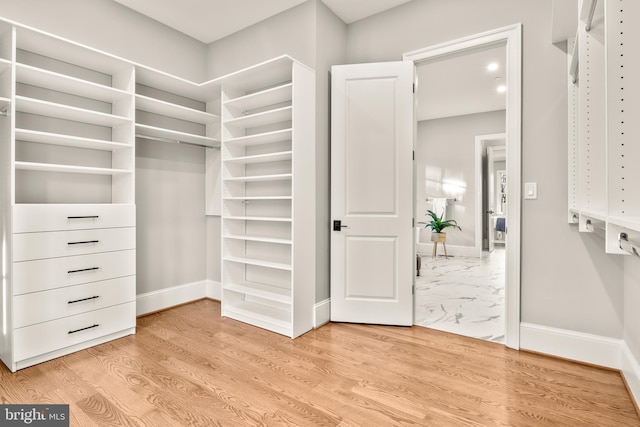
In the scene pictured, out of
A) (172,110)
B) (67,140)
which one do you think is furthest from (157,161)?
(67,140)

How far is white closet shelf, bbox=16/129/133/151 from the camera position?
7.54 feet

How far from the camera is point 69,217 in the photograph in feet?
7.75

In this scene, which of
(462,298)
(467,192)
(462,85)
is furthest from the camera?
(467,192)

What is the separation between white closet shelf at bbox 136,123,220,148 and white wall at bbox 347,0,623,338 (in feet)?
8.94

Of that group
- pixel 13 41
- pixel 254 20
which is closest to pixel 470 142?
pixel 254 20

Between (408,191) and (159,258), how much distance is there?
8.26ft

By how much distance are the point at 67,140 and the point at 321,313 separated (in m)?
2.44

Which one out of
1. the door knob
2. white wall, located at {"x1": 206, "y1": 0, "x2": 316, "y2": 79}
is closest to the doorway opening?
white wall, located at {"x1": 206, "y1": 0, "x2": 316, "y2": 79}

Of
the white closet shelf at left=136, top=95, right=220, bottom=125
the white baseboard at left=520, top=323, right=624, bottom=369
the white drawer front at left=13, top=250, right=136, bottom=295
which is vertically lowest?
the white baseboard at left=520, top=323, right=624, bottom=369

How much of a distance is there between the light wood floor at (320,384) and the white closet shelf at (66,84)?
196cm

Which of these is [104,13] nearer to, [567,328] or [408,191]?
[408,191]

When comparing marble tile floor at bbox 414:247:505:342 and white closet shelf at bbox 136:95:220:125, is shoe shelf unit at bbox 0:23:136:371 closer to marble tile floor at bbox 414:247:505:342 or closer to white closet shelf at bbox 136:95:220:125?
white closet shelf at bbox 136:95:220:125

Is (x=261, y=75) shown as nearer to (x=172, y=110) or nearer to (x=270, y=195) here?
(x=172, y=110)

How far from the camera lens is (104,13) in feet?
9.66
